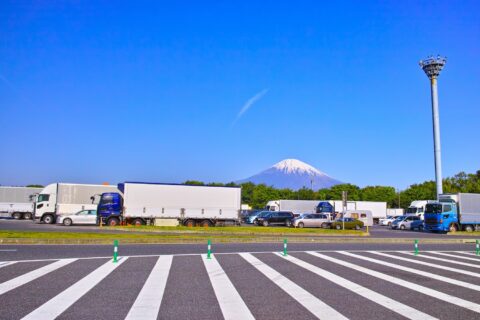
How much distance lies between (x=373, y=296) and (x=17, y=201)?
159 feet

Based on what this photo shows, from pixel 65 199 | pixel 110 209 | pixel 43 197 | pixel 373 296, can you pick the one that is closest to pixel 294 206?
pixel 110 209

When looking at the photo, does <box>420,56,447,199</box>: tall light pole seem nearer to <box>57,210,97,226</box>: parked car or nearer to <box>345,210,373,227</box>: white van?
<box>345,210,373,227</box>: white van

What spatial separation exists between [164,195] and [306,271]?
25551 mm

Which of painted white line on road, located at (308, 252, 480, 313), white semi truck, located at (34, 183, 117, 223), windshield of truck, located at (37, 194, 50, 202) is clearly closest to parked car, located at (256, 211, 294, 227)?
white semi truck, located at (34, 183, 117, 223)

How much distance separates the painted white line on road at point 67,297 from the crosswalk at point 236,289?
0.05ft

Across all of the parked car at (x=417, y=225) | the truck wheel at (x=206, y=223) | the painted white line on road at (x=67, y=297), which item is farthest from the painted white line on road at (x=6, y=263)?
the parked car at (x=417, y=225)

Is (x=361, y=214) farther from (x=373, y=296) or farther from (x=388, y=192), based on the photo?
(x=388, y=192)

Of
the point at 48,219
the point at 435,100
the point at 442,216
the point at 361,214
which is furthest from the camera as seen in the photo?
the point at 435,100

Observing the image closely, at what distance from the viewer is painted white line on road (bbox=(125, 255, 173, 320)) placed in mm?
6770

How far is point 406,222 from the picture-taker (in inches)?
1845

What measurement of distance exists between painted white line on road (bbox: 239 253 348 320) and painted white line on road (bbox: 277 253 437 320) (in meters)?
1.07

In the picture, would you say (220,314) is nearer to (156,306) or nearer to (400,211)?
(156,306)

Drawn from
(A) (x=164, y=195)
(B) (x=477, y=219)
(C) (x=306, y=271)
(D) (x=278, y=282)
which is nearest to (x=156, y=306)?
(D) (x=278, y=282)

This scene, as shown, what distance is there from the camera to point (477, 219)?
39875mm
